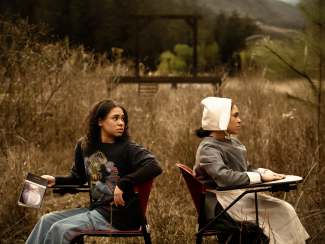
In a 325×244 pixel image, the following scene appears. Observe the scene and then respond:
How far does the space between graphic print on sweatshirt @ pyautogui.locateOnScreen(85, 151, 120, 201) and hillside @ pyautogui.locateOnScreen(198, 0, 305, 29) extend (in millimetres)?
18970

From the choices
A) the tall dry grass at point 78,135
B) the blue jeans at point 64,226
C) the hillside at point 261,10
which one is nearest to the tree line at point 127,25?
the hillside at point 261,10

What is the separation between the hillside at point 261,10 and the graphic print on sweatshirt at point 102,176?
1897 centimetres

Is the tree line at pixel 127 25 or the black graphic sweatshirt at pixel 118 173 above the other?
the tree line at pixel 127 25

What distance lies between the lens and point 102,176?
240cm

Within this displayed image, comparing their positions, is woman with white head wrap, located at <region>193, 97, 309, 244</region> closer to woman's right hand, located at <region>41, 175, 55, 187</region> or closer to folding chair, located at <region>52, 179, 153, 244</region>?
folding chair, located at <region>52, 179, 153, 244</region>

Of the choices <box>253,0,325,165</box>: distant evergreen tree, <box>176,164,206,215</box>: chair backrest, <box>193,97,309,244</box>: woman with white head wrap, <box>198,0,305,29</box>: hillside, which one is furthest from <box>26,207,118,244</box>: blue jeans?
<box>198,0,305,29</box>: hillside

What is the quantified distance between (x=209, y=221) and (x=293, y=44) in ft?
8.02

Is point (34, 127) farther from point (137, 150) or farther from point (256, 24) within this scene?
point (256, 24)

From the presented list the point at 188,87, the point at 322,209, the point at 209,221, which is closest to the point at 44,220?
the point at 209,221

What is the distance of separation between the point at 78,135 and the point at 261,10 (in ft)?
59.7

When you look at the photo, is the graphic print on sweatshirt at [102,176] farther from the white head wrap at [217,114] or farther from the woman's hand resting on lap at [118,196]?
the white head wrap at [217,114]

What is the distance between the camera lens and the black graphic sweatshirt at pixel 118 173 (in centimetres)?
225

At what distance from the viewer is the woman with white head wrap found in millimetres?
2303

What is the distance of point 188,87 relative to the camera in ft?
26.1
